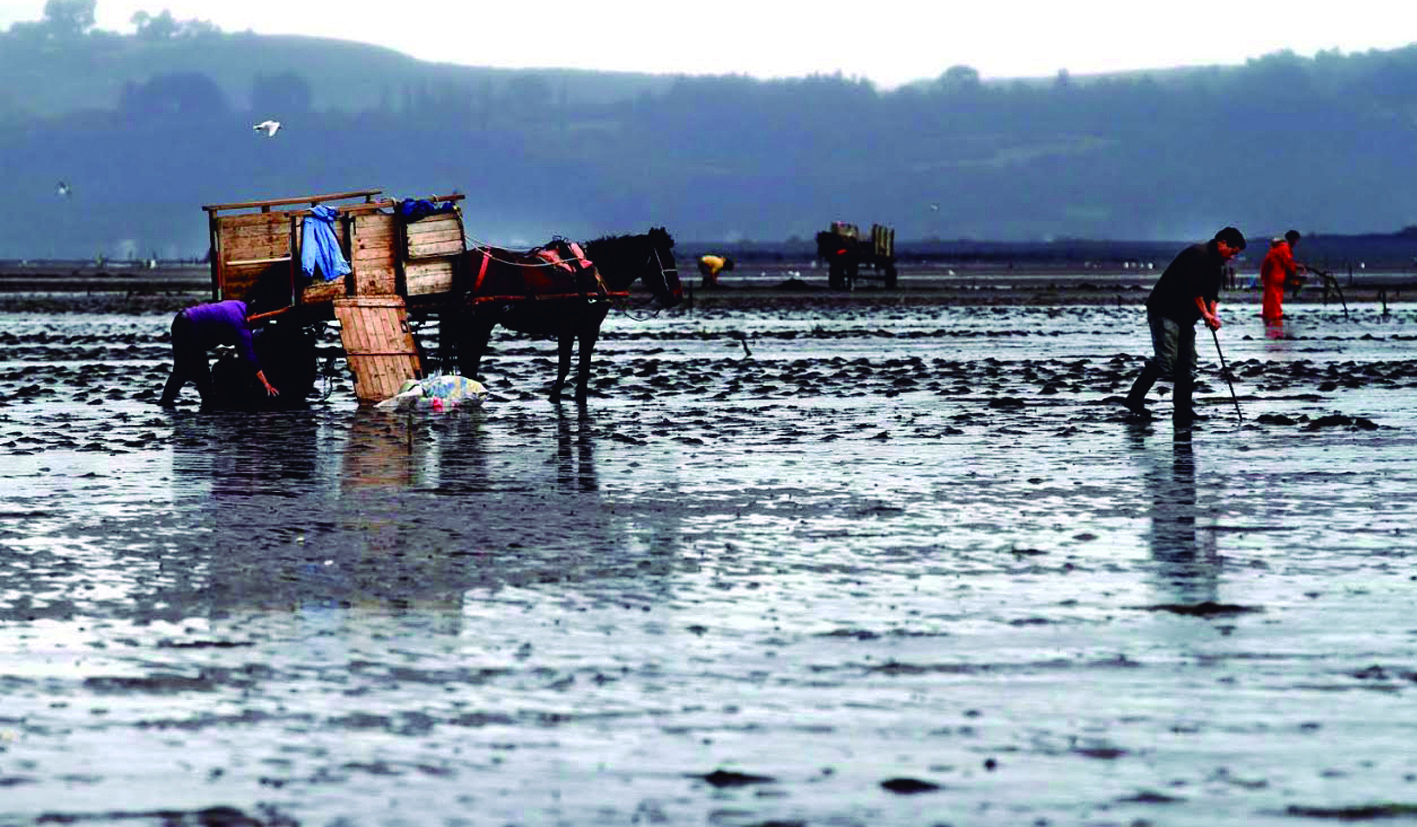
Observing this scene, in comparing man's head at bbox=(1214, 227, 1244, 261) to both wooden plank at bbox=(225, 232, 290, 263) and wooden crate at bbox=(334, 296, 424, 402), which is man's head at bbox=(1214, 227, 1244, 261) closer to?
wooden crate at bbox=(334, 296, 424, 402)

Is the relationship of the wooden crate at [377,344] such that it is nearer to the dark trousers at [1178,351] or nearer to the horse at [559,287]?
the horse at [559,287]

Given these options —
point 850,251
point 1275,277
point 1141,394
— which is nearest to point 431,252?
point 1141,394

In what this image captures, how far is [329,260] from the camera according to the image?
22.2 metres

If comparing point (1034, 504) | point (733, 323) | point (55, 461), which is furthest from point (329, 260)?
point (733, 323)

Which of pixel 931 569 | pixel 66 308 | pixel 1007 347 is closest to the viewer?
pixel 931 569

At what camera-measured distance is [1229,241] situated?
64.3ft

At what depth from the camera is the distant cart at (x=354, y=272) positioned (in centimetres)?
2236

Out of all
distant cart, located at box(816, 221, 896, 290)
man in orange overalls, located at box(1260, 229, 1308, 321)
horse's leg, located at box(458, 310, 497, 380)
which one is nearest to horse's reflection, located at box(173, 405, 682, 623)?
horse's leg, located at box(458, 310, 497, 380)

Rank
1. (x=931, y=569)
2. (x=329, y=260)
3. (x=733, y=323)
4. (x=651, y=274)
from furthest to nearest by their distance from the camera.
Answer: (x=733, y=323) < (x=651, y=274) < (x=329, y=260) < (x=931, y=569)

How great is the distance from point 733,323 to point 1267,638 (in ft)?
127

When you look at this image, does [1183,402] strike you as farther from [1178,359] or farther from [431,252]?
[431,252]

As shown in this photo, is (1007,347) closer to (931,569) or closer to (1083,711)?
(931,569)

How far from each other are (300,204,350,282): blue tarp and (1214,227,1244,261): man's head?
8614 mm

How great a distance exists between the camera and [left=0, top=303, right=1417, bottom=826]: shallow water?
649 centimetres
